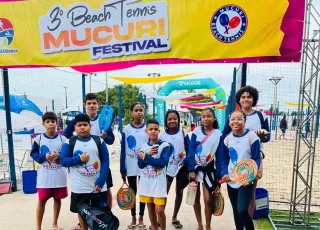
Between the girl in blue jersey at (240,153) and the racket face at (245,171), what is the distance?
0.11 metres

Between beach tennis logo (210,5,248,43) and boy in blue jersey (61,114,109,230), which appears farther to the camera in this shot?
beach tennis logo (210,5,248,43)

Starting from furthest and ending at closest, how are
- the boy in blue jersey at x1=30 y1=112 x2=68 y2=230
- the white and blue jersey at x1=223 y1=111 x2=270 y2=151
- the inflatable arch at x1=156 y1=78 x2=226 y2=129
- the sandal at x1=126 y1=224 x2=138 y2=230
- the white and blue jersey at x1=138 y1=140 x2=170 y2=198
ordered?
the inflatable arch at x1=156 y1=78 x2=226 y2=129 → the sandal at x1=126 y1=224 x2=138 y2=230 → the boy in blue jersey at x1=30 y1=112 x2=68 y2=230 → the white and blue jersey at x1=223 y1=111 x2=270 y2=151 → the white and blue jersey at x1=138 y1=140 x2=170 y2=198

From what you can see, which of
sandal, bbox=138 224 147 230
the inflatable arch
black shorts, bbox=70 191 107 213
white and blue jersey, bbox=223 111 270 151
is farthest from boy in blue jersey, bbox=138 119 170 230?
the inflatable arch

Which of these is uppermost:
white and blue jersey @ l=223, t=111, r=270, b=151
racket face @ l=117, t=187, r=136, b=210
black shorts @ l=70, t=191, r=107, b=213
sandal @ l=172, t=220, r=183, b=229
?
white and blue jersey @ l=223, t=111, r=270, b=151

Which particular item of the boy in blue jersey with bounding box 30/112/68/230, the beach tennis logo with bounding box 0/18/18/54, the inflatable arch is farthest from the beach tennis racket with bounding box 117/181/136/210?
the inflatable arch

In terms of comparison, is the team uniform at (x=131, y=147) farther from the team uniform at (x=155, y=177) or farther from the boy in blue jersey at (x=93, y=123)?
the team uniform at (x=155, y=177)

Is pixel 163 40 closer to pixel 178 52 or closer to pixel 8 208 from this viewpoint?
pixel 178 52

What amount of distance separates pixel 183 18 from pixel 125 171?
2216 millimetres

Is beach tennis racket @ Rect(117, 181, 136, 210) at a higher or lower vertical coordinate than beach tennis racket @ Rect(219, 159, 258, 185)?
lower

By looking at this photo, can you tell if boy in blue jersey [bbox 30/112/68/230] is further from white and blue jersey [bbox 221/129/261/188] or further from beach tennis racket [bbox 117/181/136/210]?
white and blue jersey [bbox 221/129/261/188]

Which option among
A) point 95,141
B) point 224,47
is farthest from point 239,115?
point 95,141

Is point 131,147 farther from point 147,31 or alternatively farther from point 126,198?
point 147,31

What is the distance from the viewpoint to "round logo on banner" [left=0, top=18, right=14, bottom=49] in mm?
4691

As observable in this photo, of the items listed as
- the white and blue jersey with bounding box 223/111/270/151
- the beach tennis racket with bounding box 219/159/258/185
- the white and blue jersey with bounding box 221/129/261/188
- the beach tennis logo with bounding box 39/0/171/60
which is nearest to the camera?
the beach tennis racket with bounding box 219/159/258/185
